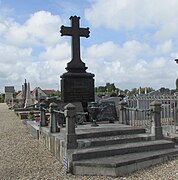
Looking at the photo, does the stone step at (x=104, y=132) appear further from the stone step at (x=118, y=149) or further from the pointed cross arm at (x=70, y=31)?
the pointed cross arm at (x=70, y=31)

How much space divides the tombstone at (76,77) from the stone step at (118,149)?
4258 millimetres

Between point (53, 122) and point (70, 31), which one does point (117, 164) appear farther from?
point (70, 31)

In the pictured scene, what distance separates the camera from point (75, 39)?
11352 mm

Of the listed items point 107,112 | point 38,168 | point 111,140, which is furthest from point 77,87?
point 38,168

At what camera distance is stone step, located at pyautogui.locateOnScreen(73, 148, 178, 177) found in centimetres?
542

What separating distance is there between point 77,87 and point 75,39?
79.5 inches

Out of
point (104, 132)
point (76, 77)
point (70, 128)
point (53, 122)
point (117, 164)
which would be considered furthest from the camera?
point (76, 77)

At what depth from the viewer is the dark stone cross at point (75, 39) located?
36.6 feet

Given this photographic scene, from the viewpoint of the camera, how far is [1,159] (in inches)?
278

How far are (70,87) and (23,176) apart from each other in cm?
549

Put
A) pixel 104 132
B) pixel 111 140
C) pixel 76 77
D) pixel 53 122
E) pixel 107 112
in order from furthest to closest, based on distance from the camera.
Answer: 1. pixel 76 77
2. pixel 107 112
3. pixel 53 122
4. pixel 104 132
5. pixel 111 140

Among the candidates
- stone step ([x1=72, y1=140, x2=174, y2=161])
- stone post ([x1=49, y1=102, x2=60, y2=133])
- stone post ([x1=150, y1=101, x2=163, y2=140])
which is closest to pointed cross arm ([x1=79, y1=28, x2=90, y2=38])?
stone post ([x1=49, y1=102, x2=60, y2=133])

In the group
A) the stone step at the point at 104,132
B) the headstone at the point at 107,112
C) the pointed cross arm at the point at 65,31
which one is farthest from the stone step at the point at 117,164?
the pointed cross arm at the point at 65,31

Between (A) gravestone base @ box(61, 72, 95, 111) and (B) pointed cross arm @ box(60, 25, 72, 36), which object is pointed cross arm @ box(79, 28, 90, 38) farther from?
(A) gravestone base @ box(61, 72, 95, 111)
